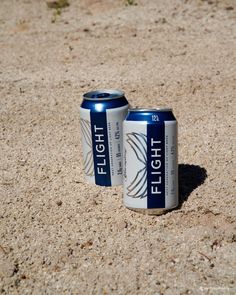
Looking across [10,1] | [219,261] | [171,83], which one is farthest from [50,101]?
[10,1]

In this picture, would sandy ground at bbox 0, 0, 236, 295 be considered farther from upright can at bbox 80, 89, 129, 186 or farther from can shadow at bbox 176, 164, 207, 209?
upright can at bbox 80, 89, 129, 186

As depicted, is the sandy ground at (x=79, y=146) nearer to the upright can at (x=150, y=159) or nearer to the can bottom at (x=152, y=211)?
the can bottom at (x=152, y=211)

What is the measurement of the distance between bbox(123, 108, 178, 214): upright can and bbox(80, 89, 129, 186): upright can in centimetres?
27

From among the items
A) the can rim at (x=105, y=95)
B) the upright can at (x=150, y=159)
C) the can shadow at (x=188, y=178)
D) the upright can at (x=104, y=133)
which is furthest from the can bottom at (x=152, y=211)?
the can rim at (x=105, y=95)

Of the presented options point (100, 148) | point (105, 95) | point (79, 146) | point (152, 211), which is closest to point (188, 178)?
point (152, 211)

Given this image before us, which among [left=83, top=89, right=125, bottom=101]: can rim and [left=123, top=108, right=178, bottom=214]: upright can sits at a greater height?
[left=83, top=89, right=125, bottom=101]: can rim

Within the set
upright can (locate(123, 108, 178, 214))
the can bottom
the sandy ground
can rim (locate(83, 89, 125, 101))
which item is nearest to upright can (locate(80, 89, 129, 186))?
can rim (locate(83, 89, 125, 101))

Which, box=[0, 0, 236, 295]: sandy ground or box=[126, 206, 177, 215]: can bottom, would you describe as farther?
box=[126, 206, 177, 215]: can bottom

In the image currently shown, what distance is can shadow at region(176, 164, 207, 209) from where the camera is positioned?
3.25 meters

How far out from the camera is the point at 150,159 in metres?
2.86

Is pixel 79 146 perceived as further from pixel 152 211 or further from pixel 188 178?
pixel 152 211

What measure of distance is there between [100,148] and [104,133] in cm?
11

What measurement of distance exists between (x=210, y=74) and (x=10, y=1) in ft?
14.0

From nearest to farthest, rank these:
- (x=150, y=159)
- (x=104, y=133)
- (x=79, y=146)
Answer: (x=150, y=159), (x=104, y=133), (x=79, y=146)
